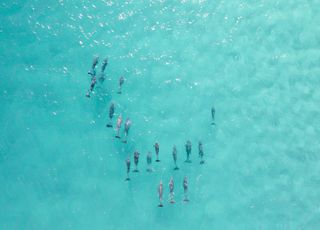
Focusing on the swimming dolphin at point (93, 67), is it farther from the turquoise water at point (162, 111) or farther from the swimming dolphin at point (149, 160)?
the swimming dolphin at point (149, 160)

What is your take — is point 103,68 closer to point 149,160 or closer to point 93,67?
point 93,67

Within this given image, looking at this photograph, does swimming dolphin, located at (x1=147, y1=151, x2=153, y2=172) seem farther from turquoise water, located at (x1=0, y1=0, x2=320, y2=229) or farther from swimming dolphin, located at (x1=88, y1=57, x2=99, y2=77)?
swimming dolphin, located at (x1=88, y1=57, x2=99, y2=77)

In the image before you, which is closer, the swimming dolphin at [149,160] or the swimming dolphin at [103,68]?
the swimming dolphin at [149,160]

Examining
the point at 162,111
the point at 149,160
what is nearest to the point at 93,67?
the point at 162,111

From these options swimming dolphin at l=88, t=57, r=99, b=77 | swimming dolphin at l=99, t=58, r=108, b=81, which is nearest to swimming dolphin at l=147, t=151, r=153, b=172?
swimming dolphin at l=99, t=58, r=108, b=81

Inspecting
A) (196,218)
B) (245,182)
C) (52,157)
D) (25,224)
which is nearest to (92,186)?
(52,157)

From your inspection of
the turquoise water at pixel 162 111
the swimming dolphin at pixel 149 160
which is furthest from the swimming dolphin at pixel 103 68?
the swimming dolphin at pixel 149 160

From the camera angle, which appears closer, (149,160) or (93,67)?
(149,160)

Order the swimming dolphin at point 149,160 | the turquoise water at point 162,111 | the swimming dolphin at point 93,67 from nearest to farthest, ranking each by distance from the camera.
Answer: the swimming dolphin at point 149,160
the turquoise water at point 162,111
the swimming dolphin at point 93,67
